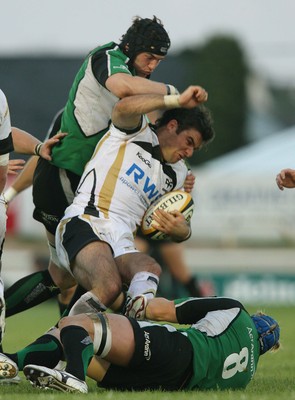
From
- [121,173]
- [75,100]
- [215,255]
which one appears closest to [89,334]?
[121,173]

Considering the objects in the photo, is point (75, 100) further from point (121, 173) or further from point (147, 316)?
point (147, 316)

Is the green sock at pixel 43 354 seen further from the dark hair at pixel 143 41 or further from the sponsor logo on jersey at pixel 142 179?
the dark hair at pixel 143 41

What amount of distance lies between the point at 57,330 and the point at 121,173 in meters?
1.51

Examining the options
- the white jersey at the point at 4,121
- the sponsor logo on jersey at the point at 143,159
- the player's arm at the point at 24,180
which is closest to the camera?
the white jersey at the point at 4,121

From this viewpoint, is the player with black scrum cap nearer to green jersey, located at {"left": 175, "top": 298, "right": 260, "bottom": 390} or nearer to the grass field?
the grass field

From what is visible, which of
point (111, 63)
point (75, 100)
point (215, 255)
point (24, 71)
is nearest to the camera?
point (111, 63)

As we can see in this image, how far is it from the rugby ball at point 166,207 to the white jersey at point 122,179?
0.05m

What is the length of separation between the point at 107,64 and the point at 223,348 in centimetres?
255

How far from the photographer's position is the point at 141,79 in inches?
326

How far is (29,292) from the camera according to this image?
9461 mm

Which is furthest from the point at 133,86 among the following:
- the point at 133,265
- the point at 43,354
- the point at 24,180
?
the point at 24,180

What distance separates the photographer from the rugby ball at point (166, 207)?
8.77 meters

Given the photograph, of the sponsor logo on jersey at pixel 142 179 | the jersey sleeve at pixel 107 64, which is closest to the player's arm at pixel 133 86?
the jersey sleeve at pixel 107 64

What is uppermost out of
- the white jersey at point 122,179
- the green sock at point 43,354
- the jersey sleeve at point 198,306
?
the white jersey at point 122,179
